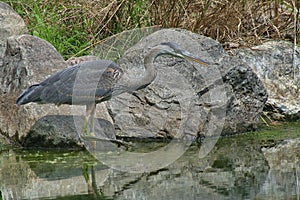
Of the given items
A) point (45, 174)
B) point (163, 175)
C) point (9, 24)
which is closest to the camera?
point (163, 175)

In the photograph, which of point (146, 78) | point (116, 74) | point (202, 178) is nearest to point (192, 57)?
point (146, 78)

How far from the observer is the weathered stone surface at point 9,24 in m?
8.93

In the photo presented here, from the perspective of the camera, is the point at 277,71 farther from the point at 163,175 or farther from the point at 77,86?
the point at 163,175

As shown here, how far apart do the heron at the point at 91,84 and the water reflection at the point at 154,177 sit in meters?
0.50

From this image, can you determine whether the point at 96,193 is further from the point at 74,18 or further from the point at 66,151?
the point at 74,18

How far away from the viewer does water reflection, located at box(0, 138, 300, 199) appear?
16.8 feet

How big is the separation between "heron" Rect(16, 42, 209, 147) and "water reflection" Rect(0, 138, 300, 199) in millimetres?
495

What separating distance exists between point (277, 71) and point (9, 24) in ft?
11.1

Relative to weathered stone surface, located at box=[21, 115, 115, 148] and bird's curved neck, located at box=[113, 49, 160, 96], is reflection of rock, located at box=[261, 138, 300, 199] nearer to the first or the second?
bird's curved neck, located at box=[113, 49, 160, 96]

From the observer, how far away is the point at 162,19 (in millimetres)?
8672

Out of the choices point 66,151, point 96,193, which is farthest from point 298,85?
point 96,193

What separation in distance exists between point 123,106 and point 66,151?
0.90 meters

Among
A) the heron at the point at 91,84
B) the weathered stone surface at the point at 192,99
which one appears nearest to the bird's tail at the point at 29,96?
the heron at the point at 91,84

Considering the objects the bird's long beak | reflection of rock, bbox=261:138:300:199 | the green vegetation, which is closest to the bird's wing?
the bird's long beak
